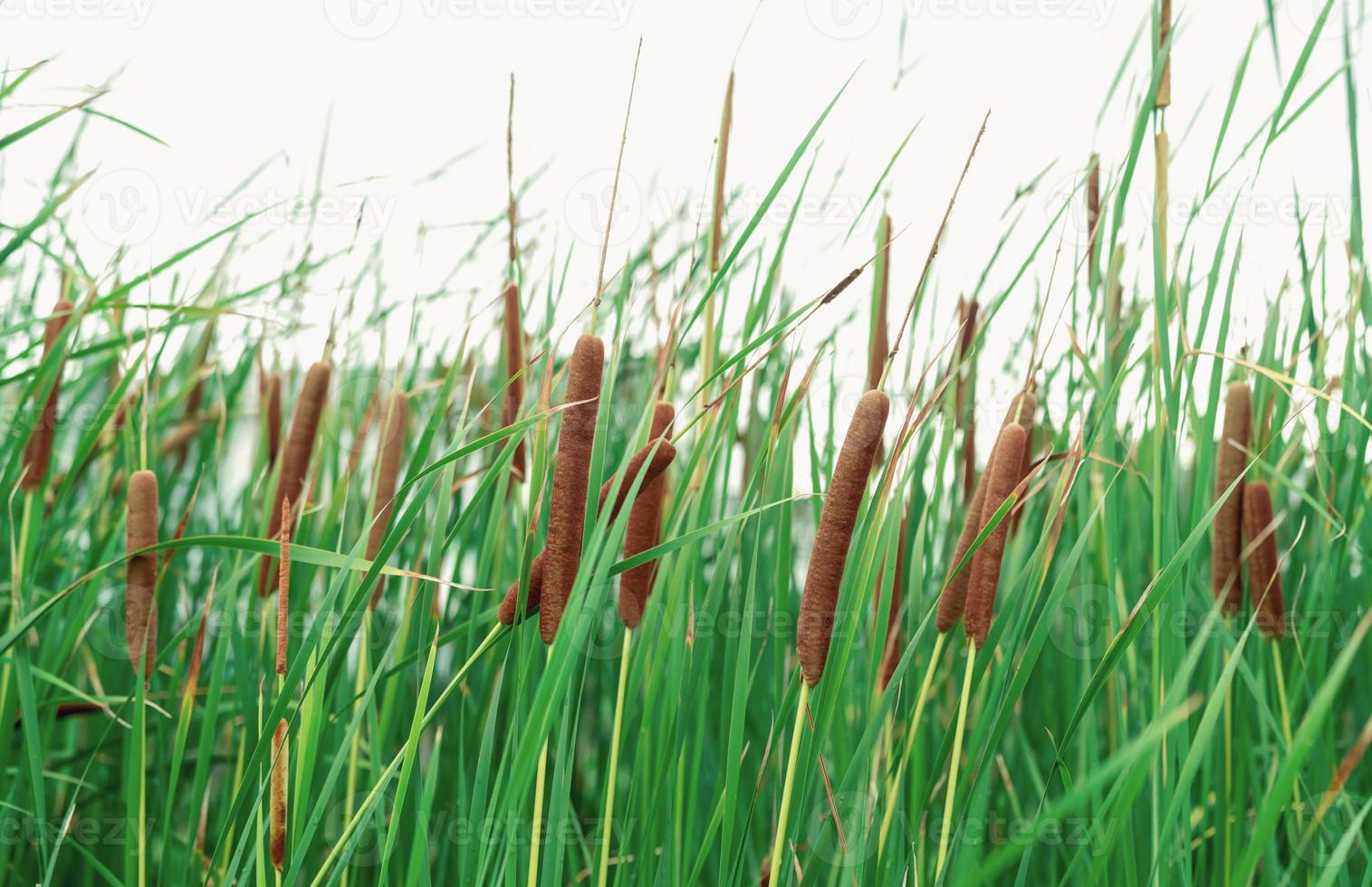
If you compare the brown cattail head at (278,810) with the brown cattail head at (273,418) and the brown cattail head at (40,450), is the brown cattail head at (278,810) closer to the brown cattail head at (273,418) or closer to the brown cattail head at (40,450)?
the brown cattail head at (40,450)

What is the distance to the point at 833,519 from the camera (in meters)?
0.78

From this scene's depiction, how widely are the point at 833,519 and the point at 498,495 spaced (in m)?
0.41

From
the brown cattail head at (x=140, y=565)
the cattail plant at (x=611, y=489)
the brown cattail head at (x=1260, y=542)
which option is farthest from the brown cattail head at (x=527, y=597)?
the brown cattail head at (x=1260, y=542)

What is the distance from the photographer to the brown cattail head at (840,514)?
30.4 inches

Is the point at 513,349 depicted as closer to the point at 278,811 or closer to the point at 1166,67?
the point at 278,811

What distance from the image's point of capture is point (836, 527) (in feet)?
2.56

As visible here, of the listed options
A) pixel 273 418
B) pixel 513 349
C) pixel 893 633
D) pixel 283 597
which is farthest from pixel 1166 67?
pixel 273 418

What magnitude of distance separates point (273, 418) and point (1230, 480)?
1386mm

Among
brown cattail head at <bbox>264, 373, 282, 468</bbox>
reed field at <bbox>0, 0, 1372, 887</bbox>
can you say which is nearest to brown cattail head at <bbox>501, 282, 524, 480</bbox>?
reed field at <bbox>0, 0, 1372, 887</bbox>

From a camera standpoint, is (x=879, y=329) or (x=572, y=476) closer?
(x=572, y=476)

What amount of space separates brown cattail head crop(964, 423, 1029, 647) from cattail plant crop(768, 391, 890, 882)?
0.58 feet

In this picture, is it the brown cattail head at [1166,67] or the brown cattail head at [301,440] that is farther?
the brown cattail head at [301,440]

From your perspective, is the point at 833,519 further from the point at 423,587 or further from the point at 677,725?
the point at 423,587

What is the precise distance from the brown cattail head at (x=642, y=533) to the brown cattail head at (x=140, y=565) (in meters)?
0.53
